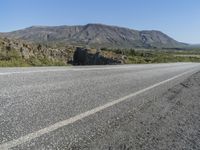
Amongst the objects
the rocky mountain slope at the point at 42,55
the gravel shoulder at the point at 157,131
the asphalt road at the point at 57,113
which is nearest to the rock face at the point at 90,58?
the rocky mountain slope at the point at 42,55

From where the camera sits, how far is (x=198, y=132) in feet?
16.9

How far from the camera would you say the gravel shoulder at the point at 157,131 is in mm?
4137

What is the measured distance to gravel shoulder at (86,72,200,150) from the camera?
4.14 m

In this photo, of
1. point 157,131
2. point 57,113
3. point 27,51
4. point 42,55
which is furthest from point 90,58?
point 157,131

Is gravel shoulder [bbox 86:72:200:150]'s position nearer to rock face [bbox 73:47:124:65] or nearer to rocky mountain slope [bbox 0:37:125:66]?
rocky mountain slope [bbox 0:37:125:66]

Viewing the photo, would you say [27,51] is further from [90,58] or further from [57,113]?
[57,113]

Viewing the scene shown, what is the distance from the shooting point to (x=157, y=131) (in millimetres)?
4926

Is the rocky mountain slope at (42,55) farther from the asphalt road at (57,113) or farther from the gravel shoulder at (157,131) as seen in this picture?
the gravel shoulder at (157,131)

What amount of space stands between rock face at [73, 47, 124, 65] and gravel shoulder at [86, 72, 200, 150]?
31986 millimetres

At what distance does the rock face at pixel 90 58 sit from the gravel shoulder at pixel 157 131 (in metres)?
32.0

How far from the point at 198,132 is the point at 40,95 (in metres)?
2.91

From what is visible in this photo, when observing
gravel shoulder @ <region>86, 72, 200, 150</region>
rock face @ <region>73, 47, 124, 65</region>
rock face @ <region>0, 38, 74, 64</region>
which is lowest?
rock face @ <region>73, 47, 124, 65</region>

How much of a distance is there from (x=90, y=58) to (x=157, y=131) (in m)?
36.7

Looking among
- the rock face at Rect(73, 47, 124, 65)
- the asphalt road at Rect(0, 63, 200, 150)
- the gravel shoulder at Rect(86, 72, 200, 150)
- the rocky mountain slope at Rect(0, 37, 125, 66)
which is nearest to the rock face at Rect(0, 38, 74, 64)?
A: the rocky mountain slope at Rect(0, 37, 125, 66)
